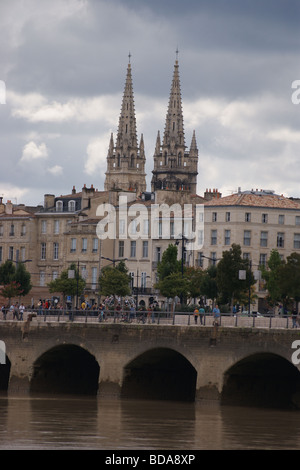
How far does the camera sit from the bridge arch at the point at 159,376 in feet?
242

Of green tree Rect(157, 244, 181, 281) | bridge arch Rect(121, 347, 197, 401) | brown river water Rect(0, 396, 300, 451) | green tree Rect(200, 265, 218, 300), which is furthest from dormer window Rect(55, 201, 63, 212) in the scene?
brown river water Rect(0, 396, 300, 451)

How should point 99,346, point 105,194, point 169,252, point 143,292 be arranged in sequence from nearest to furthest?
point 99,346 < point 169,252 < point 143,292 < point 105,194

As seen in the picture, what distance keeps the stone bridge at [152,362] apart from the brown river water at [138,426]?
1.67 m

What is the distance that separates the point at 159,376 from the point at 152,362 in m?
1.47

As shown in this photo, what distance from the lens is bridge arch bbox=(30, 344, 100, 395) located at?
256 feet

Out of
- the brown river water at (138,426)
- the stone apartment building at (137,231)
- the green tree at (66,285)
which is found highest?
the stone apartment building at (137,231)

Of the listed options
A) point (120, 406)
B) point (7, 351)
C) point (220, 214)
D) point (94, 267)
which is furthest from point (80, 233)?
point (120, 406)

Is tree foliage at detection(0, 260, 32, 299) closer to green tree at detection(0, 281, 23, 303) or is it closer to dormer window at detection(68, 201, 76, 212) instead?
green tree at detection(0, 281, 23, 303)

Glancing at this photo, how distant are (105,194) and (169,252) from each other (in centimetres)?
2259

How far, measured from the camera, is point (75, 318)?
77.7m

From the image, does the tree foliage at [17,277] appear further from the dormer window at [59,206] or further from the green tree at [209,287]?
the dormer window at [59,206]

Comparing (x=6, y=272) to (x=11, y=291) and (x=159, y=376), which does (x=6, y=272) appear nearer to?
(x=11, y=291)

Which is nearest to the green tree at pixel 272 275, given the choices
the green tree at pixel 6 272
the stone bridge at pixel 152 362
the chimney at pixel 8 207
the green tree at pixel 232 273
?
the green tree at pixel 232 273

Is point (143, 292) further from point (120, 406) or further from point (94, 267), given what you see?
point (120, 406)
